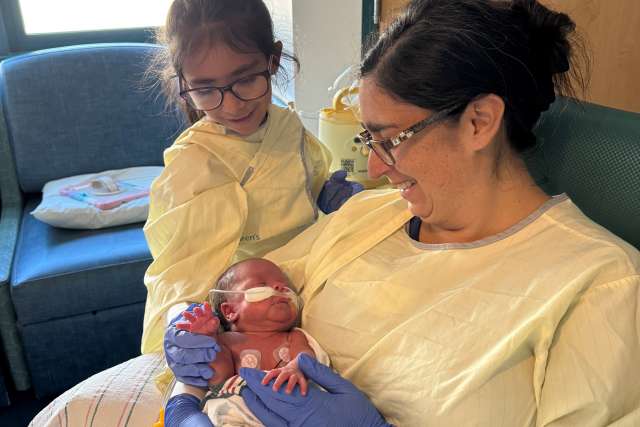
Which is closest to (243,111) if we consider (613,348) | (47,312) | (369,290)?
(369,290)

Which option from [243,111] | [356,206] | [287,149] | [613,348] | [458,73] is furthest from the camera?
[287,149]

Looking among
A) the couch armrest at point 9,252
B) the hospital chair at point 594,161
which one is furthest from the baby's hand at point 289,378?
the couch armrest at point 9,252

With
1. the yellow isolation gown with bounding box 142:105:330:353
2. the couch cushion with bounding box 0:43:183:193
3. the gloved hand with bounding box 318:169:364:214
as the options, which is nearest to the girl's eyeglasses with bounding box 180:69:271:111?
the yellow isolation gown with bounding box 142:105:330:353

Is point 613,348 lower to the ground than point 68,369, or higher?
higher

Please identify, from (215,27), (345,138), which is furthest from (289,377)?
(345,138)

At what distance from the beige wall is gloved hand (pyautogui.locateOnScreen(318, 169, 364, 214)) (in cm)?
53

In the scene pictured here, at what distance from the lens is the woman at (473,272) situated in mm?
926

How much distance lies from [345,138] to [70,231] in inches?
50.5

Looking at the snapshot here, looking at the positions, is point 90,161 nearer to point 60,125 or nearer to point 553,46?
point 60,125

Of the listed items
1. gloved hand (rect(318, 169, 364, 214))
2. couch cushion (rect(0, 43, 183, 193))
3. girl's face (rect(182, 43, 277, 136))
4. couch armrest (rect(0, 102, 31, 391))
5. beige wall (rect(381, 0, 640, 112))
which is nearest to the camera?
girl's face (rect(182, 43, 277, 136))

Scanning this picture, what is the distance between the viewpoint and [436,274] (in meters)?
1.14

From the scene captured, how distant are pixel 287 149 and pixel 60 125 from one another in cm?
156

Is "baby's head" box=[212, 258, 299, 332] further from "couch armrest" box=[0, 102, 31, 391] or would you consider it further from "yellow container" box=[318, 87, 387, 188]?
"couch armrest" box=[0, 102, 31, 391]

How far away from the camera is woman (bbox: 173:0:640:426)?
93 cm
